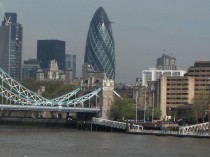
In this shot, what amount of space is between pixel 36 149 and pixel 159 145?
12.2m

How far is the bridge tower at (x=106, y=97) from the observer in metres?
118

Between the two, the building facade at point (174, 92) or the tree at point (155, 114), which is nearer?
the tree at point (155, 114)

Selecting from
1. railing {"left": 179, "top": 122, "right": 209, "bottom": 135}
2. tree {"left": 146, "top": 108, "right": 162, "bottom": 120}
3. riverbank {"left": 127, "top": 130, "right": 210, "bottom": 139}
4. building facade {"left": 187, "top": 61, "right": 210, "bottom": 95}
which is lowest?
riverbank {"left": 127, "top": 130, "right": 210, "bottom": 139}

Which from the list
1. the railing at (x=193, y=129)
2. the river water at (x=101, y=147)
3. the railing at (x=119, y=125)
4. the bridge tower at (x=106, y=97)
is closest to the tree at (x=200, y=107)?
the railing at (x=119, y=125)

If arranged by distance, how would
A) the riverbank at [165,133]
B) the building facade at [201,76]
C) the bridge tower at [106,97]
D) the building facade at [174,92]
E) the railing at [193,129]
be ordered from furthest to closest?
the building facade at [201,76]
the building facade at [174,92]
the bridge tower at [106,97]
the railing at [193,129]
the riverbank at [165,133]

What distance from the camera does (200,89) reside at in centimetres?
13350

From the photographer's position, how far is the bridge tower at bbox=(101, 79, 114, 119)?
387 ft

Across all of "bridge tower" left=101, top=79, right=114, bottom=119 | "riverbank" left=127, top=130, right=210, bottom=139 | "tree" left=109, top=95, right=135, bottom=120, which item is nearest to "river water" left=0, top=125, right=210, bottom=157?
"riverbank" left=127, top=130, right=210, bottom=139

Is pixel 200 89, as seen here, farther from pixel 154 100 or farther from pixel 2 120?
pixel 2 120

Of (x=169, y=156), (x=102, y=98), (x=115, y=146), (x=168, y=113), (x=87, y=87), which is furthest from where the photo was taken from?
(x=87, y=87)

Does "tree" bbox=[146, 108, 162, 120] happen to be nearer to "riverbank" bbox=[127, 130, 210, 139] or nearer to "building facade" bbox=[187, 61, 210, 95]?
"building facade" bbox=[187, 61, 210, 95]

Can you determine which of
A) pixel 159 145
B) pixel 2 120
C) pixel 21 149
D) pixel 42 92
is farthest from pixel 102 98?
pixel 21 149

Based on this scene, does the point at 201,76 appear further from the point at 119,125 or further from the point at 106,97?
the point at 119,125

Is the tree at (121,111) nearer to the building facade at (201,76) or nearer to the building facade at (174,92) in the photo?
the building facade at (174,92)
